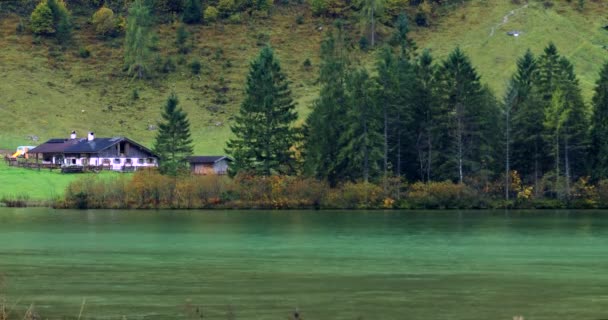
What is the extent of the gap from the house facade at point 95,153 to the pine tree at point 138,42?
39.7 metres

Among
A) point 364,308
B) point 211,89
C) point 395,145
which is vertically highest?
point 211,89

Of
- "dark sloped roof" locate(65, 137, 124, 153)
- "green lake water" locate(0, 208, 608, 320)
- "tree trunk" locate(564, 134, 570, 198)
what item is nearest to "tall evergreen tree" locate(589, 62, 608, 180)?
"tree trunk" locate(564, 134, 570, 198)

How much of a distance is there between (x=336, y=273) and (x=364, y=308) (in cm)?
1083

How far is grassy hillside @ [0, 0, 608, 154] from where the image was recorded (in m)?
168

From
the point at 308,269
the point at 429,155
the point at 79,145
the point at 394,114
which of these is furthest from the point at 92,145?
the point at 308,269

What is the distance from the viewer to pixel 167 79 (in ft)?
614

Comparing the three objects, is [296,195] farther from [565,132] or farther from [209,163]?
[209,163]

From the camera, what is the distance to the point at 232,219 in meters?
91.3

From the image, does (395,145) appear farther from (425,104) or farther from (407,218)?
(407,218)

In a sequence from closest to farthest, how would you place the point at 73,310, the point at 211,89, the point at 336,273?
1. the point at 73,310
2. the point at 336,273
3. the point at 211,89

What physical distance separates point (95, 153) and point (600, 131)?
66.0m

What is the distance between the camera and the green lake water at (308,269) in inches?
1436

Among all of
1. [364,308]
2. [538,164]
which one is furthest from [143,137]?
[364,308]

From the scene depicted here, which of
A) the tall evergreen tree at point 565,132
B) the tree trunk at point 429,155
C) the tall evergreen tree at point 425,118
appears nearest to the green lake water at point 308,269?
the tree trunk at point 429,155
